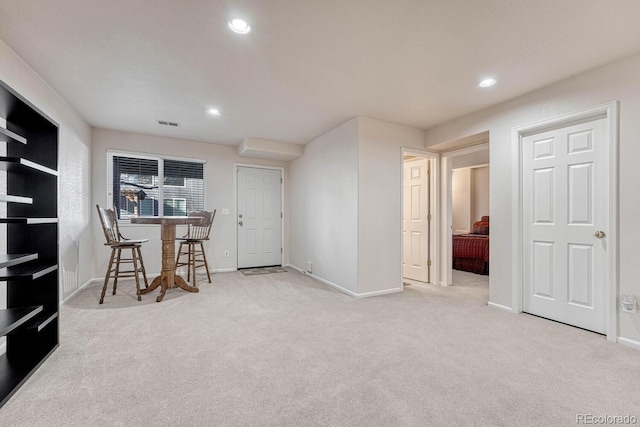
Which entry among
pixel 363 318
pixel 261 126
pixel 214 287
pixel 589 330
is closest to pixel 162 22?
pixel 261 126

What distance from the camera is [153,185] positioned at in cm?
458

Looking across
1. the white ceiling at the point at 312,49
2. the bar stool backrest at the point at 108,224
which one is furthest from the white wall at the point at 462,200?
the bar stool backrest at the point at 108,224

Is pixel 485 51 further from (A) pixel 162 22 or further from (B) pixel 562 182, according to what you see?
(A) pixel 162 22

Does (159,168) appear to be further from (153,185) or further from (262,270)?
(262,270)

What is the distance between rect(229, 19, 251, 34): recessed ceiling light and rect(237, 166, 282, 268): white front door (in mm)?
3428

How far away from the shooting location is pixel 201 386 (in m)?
1.64

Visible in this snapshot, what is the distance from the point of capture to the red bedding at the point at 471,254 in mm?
4938

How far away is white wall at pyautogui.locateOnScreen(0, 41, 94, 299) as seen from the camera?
249 cm

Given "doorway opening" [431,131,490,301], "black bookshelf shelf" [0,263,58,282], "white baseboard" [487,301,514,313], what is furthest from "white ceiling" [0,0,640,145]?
"white baseboard" [487,301,514,313]

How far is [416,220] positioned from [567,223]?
2.02 metres

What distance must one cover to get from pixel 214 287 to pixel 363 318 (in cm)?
223

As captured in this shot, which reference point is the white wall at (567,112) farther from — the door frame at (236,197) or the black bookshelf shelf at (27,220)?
the black bookshelf shelf at (27,220)

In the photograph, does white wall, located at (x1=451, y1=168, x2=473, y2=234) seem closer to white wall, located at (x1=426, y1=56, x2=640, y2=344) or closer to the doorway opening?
the doorway opening

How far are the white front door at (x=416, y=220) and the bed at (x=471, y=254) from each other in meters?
1.31
